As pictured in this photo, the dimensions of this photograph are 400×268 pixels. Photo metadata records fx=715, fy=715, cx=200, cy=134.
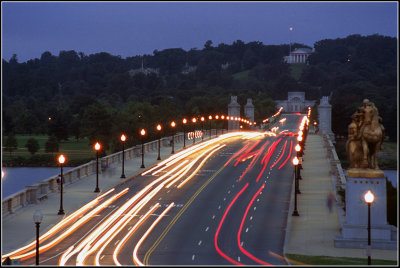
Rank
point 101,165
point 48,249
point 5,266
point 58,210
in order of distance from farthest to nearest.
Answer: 1. point 101,165
2. point 58,210
3. point 48,249
4. point 5,266

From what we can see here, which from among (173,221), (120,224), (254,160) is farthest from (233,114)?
(120,224)

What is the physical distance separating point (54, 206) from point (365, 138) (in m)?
19.3

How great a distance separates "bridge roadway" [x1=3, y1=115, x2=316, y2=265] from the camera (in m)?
31.4

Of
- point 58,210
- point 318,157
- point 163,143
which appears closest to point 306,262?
point 58,210

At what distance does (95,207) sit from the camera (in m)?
43.5

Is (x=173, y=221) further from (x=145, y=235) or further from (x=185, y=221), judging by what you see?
(x=145, y=235)

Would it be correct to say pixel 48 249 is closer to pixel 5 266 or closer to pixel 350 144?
pixel 5 266

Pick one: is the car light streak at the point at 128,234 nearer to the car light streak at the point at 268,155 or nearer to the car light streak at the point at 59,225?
the car light streak at the point at 59,225

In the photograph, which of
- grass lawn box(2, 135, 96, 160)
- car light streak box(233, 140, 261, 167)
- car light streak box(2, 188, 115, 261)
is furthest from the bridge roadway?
grass lawn box(2, 135, 96, 160)

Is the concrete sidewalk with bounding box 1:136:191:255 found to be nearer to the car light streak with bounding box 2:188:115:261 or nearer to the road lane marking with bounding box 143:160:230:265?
the car light streak with bounding box 2:188:115:261

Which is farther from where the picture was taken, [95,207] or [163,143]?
[163,143]

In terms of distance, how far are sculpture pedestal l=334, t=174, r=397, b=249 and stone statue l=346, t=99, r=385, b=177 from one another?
1.01ft

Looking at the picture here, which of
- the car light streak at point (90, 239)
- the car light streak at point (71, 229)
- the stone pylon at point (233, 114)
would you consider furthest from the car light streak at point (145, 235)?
the stone pylon at point (233, 114)

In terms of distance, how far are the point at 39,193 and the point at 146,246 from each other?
48.6 ft
